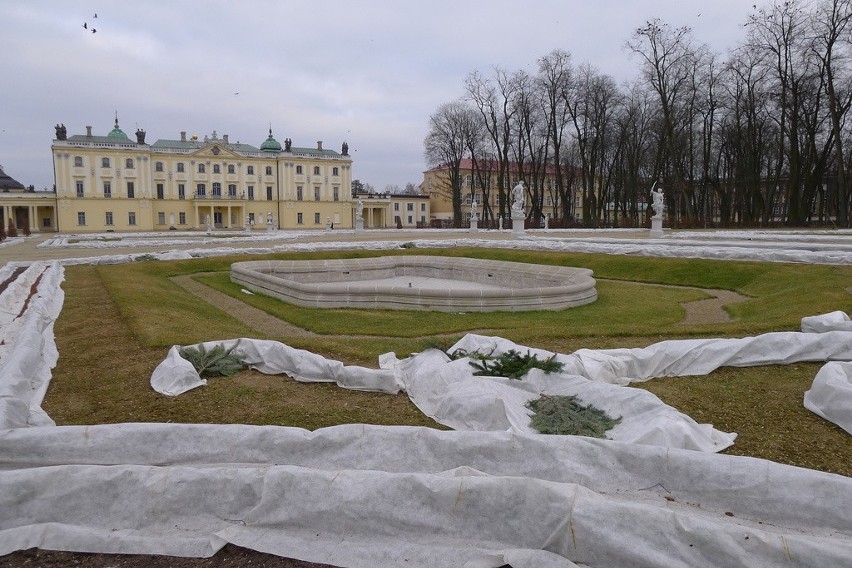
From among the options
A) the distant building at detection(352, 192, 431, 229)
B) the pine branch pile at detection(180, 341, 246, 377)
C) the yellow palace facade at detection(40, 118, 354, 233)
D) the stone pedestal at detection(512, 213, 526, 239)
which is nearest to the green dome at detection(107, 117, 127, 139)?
the yellow palace facade at detection(40, 118, 354, 233)

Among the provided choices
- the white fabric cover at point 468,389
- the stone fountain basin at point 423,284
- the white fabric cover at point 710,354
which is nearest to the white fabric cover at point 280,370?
the white fabric cover at point 468,389

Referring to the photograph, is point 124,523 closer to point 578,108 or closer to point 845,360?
point 845,360

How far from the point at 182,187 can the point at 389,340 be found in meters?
69.1

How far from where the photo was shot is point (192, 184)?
70750 millimetres

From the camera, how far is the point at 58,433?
14.2 ft

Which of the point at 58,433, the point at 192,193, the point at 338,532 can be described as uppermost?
the point at 192,193

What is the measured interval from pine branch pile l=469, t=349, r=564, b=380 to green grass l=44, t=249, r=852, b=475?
3.19ft

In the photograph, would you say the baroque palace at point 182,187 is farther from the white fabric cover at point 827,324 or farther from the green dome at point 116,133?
the white fabric cover at point 827,324

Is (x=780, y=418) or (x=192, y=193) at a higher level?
(x=192, y=193)

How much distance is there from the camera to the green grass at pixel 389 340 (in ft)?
17.7

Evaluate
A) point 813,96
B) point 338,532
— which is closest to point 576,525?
point 338,532

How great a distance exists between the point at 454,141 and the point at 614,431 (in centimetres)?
5900

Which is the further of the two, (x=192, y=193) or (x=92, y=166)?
(x=192, y=193)

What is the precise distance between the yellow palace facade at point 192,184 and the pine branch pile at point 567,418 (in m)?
57.7
